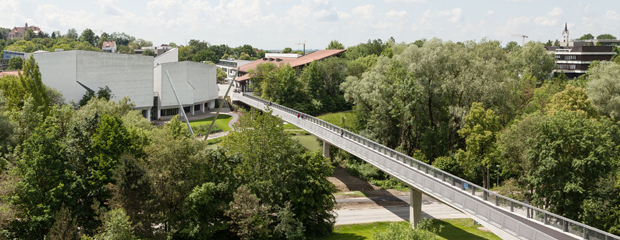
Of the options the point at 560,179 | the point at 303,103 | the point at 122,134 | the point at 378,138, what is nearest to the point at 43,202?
the point at 122,134

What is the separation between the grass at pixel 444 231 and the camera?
109 ft

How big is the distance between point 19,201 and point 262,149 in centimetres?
1423

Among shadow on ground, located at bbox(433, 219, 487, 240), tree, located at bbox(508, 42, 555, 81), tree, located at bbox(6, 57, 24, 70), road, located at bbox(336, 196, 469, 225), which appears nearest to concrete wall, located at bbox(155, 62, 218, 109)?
road, located at bbox(336, 196, 469, 225)

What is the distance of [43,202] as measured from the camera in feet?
84.5

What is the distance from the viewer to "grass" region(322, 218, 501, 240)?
33.2 metres

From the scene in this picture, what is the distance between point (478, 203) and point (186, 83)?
65.8 metres

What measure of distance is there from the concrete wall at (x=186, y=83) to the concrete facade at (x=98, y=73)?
15.5ft

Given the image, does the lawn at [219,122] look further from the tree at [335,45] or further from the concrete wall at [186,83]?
the tree at [335,45]

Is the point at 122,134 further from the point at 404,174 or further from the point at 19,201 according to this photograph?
the point at 404,174

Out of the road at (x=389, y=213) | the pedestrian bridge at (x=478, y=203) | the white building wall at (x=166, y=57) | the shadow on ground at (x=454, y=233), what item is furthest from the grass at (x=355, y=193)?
the white building wall at (x=166, y=57)

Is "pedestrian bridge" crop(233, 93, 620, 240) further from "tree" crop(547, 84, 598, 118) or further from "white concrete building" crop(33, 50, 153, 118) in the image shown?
"white concrete building" crop(33, 50, 153, 118)

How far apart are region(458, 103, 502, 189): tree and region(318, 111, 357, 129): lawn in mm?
19234

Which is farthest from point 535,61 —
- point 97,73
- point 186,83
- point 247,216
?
point 97,73

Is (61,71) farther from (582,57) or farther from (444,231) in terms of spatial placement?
(582,57)
